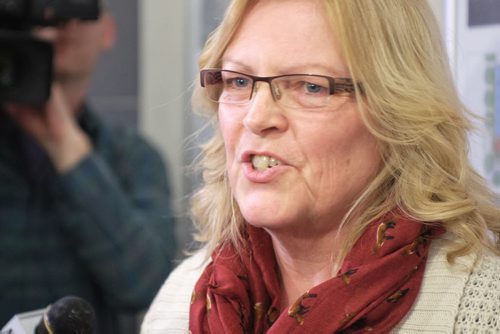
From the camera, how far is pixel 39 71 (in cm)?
220

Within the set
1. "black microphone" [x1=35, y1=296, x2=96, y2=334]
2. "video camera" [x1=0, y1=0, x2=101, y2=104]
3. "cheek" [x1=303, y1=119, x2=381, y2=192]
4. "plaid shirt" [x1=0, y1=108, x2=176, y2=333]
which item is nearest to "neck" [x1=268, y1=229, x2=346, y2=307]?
"cheek" [x1=303, y1=119, x2=381, y2=192]

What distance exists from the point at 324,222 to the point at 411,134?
0.68ft

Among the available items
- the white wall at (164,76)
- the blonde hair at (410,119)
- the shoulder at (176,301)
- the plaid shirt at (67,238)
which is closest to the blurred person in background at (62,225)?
the plaid shirt at (67,238)

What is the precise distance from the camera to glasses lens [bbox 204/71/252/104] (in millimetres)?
1470

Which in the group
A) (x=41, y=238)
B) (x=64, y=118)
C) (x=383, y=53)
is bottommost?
(x=41, y=238)

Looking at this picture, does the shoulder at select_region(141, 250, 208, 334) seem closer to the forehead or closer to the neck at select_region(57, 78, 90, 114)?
the forehead

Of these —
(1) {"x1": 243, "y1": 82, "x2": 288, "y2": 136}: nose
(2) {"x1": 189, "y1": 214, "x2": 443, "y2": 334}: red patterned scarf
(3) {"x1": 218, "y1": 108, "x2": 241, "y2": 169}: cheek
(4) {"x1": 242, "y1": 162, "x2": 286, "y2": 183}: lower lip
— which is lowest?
(2) {"x1": 189, "y1": 214, "x2": 443, "y2": 334}: red patterned scarf

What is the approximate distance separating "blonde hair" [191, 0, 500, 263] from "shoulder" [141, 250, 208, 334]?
36 cm

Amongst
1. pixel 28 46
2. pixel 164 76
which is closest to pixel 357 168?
pixel 28 46

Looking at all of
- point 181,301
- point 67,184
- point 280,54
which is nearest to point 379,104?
point 280,54

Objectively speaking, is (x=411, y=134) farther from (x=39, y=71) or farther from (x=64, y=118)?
(x=64, y=118)

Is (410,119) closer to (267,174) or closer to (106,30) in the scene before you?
(267,174)

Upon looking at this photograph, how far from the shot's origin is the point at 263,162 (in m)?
1.41

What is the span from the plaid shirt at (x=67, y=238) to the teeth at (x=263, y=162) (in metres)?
1.15
